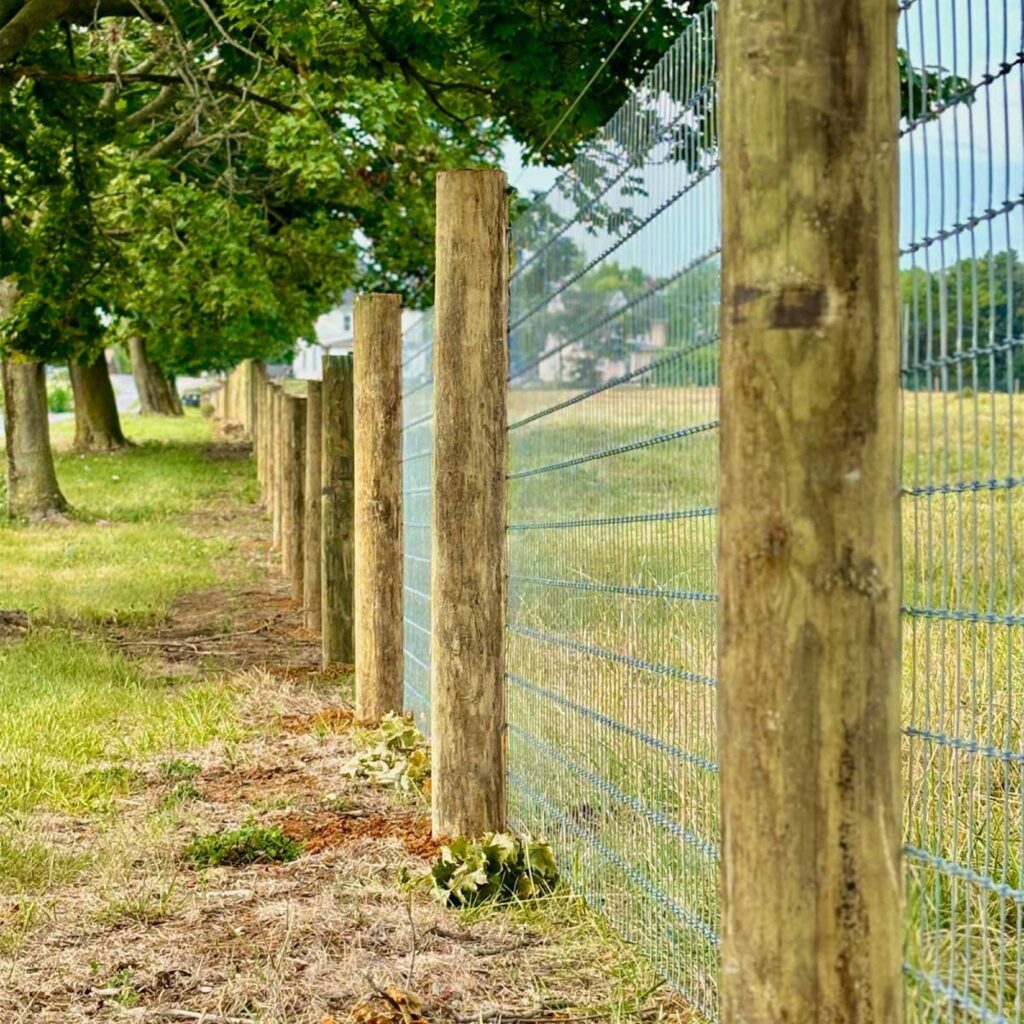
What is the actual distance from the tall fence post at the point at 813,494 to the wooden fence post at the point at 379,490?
5.70 metres

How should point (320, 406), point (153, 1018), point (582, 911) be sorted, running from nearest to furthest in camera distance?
point (153, 1018) < point (582, 911) < point (320, 406)

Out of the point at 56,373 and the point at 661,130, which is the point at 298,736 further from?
the point at 56,373

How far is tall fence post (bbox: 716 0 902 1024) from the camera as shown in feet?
7.63

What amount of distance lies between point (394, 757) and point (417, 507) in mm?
1169

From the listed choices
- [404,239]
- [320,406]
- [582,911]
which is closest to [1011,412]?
[582,911]

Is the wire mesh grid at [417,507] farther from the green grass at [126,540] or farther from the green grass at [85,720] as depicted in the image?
the green grass at [126,540]

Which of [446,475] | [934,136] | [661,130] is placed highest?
[661,130]

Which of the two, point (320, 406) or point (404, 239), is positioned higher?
point (404, 239)

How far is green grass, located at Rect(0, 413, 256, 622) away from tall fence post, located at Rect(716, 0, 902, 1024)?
34.3ft

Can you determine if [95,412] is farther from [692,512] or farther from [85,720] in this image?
[692,512]

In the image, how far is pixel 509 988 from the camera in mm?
4367

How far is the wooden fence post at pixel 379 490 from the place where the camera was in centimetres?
807

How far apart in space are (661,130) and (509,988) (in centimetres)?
204

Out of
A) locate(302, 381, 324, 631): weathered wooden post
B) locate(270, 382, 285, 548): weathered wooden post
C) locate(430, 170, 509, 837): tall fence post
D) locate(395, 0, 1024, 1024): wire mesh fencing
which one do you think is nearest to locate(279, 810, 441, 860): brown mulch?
locate(430, 170, 509, 837): tall fence post
